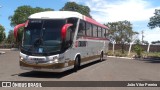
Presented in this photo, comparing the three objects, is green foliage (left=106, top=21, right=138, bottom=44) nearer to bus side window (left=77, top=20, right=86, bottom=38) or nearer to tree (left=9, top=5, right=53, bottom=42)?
tree (left=9, top=5, right=53, bottom=42)

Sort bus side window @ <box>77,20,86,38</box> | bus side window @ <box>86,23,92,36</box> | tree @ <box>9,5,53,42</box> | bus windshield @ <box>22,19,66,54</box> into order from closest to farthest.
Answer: bus windshield @ <box>22,19,66,54</box> < bus side window @ <box>77,20,86,38</box> < bus side window @ <box>86,23,92,36</box> < tree @ <box>9,5,53,42</box>

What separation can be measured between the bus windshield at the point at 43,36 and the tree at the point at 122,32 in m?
41.4

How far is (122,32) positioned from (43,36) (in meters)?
44.6

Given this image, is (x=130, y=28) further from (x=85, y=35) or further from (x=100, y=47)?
(x=85, y=35)

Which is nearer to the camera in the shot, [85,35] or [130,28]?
[85,35]

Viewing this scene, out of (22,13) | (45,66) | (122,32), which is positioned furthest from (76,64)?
(22,13)

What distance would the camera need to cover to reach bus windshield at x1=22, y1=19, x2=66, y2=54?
1530cm

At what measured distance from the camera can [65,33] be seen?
1479 cm

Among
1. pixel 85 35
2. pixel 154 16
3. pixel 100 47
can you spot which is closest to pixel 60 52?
pixel 85 35

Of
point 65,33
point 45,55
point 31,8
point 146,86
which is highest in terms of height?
point 31,8

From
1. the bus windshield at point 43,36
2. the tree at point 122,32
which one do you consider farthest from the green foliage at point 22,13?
the bus windshield at point 43,36

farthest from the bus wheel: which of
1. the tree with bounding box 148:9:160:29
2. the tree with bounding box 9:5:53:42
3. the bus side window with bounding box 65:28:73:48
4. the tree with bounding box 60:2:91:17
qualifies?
the tree with bounding box 60:2:91:17

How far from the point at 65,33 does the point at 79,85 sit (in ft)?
9.67

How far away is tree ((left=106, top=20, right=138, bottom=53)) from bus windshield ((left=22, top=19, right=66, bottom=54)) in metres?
41.4
